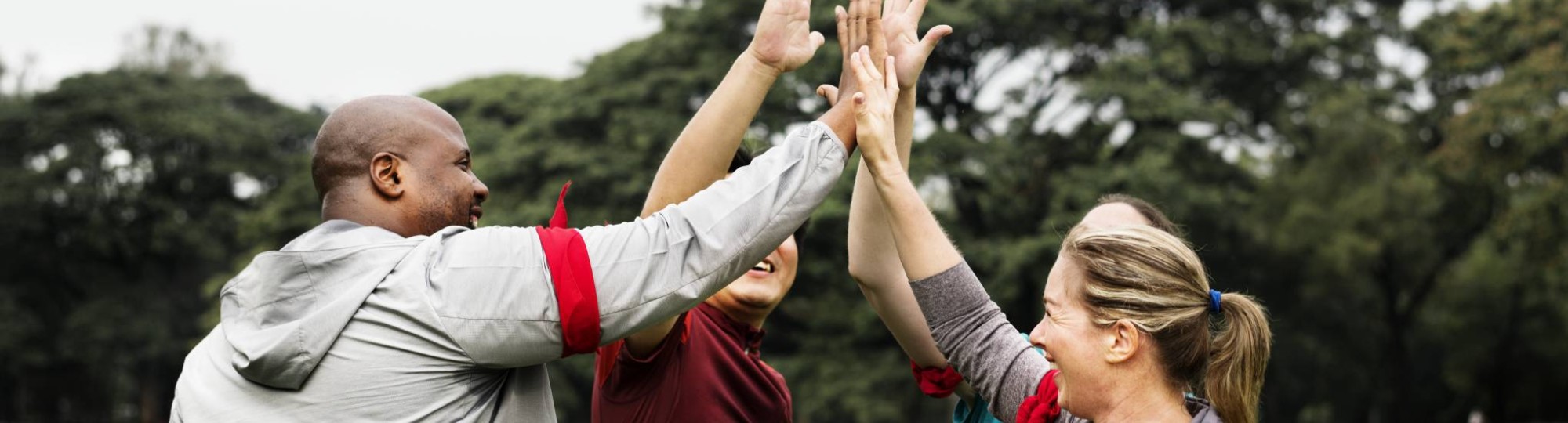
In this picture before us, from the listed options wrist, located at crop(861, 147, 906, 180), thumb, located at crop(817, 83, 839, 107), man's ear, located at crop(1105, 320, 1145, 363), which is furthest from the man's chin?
man's ear, located at crop(1105, 320, 1145, 363)

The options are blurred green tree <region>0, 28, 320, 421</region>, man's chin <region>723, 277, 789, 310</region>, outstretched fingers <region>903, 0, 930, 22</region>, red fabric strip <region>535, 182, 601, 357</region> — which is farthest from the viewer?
blurred green tree <region>0, 28, 320, 421</region>

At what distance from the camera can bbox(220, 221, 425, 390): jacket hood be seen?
8.41 ft

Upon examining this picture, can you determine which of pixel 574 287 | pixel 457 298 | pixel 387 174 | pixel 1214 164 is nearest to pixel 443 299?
pixel 457 298

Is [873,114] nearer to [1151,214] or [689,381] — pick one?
[689,381]

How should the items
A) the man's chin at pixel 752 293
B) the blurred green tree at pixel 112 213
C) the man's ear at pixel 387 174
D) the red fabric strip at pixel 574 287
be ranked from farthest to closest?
the blurred green tree at pixel 112 213 → the man's chin at pixel 752 293 → the man's ear at pixel 387 174 → the red fabric strip at pixel 574 287

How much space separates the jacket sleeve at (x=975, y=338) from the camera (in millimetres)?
3104

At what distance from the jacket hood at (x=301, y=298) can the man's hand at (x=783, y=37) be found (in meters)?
0.88

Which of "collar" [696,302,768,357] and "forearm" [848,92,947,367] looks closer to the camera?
"forearm" [848,92,947,367]

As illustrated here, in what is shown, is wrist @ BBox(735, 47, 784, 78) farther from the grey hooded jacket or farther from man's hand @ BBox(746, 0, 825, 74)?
the grey hooded jacket

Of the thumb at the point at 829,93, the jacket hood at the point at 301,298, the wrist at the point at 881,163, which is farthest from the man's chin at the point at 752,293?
the jacket hood at the point at 301,298

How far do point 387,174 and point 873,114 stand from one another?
1.02 m

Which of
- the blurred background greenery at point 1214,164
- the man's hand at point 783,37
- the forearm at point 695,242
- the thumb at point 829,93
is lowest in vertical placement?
the blurred background greenery at point 1214,164

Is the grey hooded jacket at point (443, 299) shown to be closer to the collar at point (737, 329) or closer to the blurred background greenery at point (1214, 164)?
the collar at point (737, 329)

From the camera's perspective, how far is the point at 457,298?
8.38 feet
